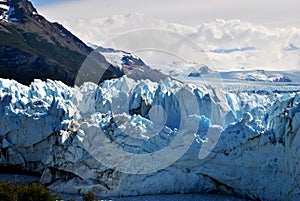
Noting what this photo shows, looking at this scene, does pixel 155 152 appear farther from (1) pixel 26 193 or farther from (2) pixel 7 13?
(2) pixel 7 13

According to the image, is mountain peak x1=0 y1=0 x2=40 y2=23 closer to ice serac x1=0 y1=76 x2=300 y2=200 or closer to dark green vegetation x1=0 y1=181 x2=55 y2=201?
ice serac x1=0 y1=76 x2=300 y2=200

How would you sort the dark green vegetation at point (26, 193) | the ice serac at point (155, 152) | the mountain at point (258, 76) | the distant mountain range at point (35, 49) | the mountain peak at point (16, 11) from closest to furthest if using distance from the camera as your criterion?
1. the dark green vegetation at point (26, 193)
2. the ice serac at point (155, 152)
3. the distant mountain range at point (35, 49)
4. the mountain at point (258, 76)
5. the mountain peak at point (16, 11)

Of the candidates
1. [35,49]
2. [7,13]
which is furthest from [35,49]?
[7,13]

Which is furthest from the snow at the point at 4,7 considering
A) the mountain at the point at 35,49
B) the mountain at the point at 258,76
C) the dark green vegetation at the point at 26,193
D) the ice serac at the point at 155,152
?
the dark green vegetation at the point at 26,193

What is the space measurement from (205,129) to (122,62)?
166 feet

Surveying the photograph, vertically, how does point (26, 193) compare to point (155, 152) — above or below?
below

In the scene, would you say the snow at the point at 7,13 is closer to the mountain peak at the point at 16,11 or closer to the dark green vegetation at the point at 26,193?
the mountain peak at the point at 16,11

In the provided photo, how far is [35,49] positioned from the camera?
62.5m

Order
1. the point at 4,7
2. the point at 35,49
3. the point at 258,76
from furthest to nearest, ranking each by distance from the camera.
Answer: the point at 258,76
the point at 4,7
the point at 35,49

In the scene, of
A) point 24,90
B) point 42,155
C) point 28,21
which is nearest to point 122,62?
point 28,21

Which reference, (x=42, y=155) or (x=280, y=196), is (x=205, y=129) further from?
(x=42, y=155)

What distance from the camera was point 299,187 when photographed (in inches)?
536

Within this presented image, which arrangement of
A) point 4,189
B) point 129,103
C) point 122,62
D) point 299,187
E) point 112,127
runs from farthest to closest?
point 122,62
point 129,103
point 112,127
point 299,187
point 4,189

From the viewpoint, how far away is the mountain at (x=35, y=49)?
54.8 metres
